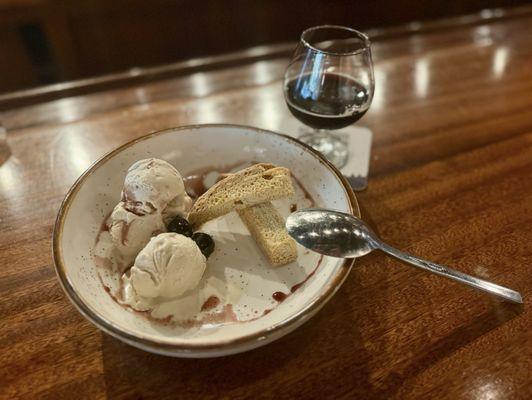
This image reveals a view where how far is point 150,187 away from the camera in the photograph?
2.71 feet

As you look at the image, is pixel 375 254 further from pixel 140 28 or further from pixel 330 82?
pixel 140 28

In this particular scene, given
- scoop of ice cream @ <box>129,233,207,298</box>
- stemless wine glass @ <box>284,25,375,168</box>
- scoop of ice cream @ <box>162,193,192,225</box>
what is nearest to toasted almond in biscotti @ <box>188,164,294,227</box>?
scoop of ice cream @ <box>162,193,192,225</box>

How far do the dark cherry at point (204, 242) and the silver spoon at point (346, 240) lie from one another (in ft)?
0.51

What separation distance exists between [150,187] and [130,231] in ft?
0.30

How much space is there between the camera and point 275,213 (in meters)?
0.90

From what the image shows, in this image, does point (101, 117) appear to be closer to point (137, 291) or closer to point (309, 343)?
point (137, 291)

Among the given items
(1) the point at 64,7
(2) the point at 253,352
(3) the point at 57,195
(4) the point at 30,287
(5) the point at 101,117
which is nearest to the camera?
(2) the point at 253,352

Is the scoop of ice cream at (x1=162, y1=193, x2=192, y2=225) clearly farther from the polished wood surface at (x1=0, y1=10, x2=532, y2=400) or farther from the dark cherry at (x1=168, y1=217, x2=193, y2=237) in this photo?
the polished wood surface at (x1=0, y1=10, x2=532, y2=400)

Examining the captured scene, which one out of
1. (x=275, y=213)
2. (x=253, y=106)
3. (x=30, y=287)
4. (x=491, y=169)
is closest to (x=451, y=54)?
(x=491, y=169)

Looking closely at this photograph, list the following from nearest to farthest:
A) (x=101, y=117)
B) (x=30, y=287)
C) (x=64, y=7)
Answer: (x=30, y=287) < (x=101, y=117) < (x=64, y=7)

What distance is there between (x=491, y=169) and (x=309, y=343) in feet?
2.38

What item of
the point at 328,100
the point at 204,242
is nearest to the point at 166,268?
the point at 204,242

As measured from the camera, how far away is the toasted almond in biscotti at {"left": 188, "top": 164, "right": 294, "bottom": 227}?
89 cm

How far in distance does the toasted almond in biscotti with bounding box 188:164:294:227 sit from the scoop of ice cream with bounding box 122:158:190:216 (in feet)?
0.22
